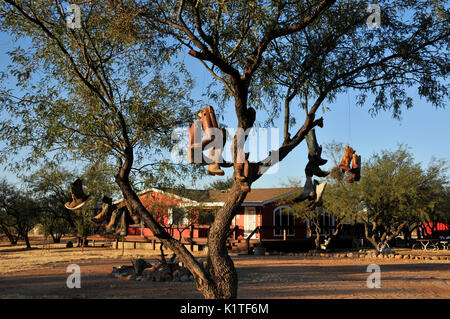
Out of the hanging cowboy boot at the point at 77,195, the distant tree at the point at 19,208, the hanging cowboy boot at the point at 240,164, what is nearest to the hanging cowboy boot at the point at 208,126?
the hanging cowboy boot at the point at 240,164

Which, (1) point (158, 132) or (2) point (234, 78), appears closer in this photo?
(2) point (234, 78)

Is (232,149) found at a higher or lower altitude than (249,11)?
lower

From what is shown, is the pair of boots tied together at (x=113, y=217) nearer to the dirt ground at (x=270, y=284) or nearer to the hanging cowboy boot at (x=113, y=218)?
the hanging cowboy boot at (x=113, y=218)

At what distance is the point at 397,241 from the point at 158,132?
3253 centimetres

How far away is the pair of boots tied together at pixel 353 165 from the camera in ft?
21.7

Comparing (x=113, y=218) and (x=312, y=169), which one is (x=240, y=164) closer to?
(x=312, y=169)

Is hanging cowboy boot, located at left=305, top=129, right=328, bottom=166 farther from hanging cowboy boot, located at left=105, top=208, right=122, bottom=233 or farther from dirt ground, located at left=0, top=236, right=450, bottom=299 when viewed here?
dirt ground, located at left=0, top=236, right=450, bottom=299

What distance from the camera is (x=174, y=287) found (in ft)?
41.0

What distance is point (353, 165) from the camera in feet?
21.7

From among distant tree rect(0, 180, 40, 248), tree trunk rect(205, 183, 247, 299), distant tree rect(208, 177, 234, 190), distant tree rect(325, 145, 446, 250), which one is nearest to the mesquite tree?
tree trunk rect(205, 183, 247, 299)

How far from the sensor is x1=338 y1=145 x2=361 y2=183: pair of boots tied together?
21.7 feet

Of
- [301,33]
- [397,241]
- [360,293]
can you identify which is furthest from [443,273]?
[397,241]

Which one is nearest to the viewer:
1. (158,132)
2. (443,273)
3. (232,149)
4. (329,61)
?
(232,149)
